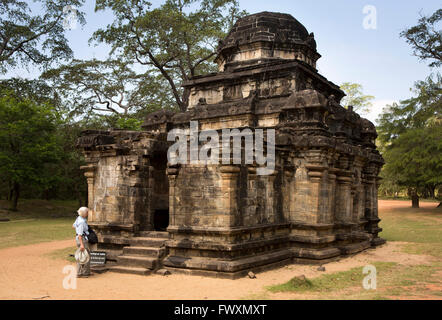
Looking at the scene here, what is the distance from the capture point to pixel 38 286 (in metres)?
8.12

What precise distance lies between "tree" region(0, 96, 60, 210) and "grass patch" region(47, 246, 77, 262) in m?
12.6

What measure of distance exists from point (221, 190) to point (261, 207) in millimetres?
1541

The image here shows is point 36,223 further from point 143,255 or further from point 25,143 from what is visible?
point 143,255

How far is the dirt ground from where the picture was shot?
7.38m

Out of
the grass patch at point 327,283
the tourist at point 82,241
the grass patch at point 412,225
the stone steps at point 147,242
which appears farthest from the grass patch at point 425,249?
the tourist at point 82,241

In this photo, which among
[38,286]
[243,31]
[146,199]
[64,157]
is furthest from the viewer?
[64,157]

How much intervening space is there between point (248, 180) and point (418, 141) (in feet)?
75.0

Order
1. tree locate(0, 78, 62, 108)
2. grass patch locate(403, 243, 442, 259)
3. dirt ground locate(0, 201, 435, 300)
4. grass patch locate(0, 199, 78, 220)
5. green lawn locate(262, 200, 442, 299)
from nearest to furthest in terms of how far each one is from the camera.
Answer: dirt ground locate(0, 201, 435, 300) → green lawn locate(262, 200, 442, 299) → grass patch locate(403, 243, 442, 259) → grass patch locate(0, 199, 78, 220) → tree locate(0, 78, 62, 108)

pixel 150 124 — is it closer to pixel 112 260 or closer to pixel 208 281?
pixel 112 260

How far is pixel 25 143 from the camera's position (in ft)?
82.1

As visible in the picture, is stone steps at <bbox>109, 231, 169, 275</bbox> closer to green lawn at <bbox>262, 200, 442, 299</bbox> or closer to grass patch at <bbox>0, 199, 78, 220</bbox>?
green lawn at <bbox>262, 200, 442, 299</bbox>

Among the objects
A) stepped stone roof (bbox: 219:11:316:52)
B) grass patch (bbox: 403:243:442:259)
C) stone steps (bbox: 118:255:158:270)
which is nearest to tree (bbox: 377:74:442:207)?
grass patch (bbox: 403:243:442:259)

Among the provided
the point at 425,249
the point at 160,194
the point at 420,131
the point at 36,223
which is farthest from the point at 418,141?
the point at 36,223

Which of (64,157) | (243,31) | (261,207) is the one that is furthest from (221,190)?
(64,157)
